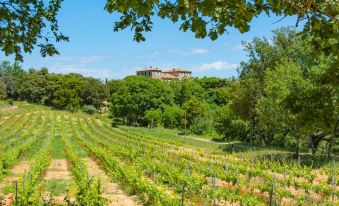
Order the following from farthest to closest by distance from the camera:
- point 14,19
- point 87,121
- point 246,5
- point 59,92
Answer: point 59,92 < point 87,121 < point 14,19 < point 246,5

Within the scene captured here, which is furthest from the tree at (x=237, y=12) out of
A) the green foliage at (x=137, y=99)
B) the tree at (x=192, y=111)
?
the green foliage at (x=137, y=99)

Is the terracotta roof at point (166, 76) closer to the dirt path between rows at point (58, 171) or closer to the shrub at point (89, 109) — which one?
the shrub at point (89, 109)

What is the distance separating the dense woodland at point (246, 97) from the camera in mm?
6469

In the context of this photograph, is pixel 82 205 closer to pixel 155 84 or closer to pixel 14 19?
pixel 14 19

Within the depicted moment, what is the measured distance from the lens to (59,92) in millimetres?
90938

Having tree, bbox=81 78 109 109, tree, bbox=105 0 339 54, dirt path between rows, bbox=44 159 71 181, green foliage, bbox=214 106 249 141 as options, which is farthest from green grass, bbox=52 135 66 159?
tree, bbox=81 78 109 109

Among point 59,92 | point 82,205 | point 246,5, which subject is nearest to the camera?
point 246,5

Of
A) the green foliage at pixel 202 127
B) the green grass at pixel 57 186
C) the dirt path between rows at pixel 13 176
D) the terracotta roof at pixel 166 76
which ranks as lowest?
the dirt path between rows at pixel 13 176

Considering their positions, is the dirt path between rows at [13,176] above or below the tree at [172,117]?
below

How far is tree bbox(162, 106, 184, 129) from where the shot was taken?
214ft

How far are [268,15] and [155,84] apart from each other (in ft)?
227

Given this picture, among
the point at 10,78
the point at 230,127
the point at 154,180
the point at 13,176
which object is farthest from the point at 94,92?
the point at 154,180

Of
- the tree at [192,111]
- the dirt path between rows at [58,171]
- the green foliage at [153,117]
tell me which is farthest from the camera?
the green foliage at [153,117]

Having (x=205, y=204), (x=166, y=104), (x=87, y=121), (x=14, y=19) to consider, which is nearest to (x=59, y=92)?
(x=87, y=121)
